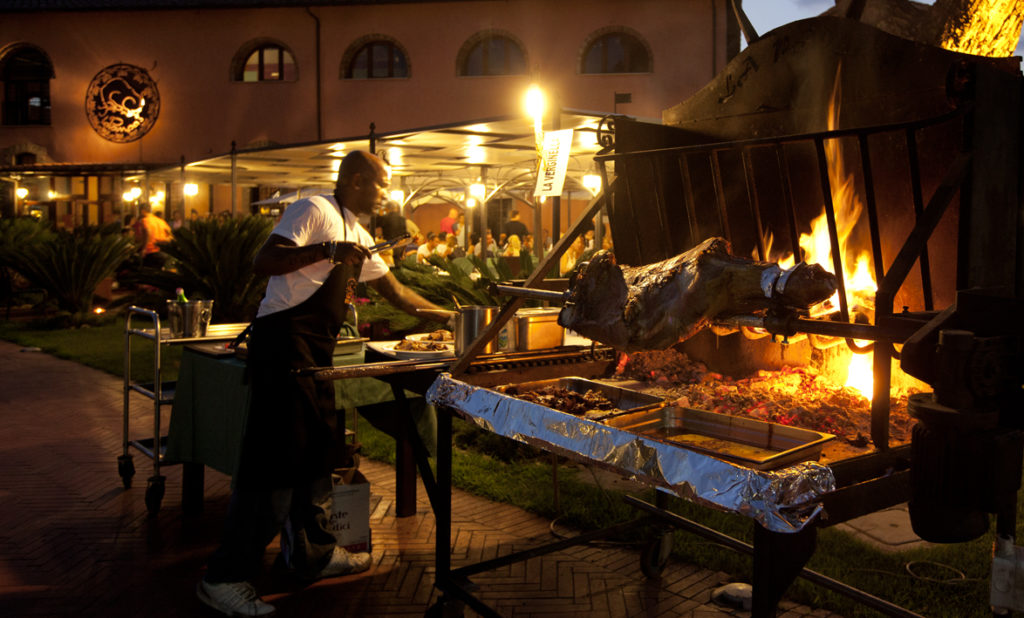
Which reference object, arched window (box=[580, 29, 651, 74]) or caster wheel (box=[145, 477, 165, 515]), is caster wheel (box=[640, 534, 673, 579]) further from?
arched window (box=[580, 29, 651, 74])

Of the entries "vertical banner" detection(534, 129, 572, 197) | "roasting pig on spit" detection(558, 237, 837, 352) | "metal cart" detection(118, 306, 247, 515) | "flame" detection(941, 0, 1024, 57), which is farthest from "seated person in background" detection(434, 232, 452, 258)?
"roasting pig on spit" detection(558, 237, 837, 352)

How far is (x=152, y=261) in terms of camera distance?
14.8 metres

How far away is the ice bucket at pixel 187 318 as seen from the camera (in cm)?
482

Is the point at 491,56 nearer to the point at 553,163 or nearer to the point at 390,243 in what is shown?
the point at 553,163

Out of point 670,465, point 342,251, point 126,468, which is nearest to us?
point 670,465

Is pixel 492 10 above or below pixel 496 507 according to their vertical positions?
above

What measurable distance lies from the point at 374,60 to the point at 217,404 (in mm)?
21640

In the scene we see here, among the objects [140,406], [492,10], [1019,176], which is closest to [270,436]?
[1019,176]

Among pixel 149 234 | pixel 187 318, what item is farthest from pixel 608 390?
pixel 149 234

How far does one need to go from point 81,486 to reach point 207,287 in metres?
4.88

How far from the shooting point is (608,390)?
10.2 feet

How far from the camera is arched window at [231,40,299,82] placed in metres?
24.4

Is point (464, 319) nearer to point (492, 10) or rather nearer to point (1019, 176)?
point (1019, 176)

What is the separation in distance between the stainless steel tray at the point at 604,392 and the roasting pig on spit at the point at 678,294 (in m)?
0.24
